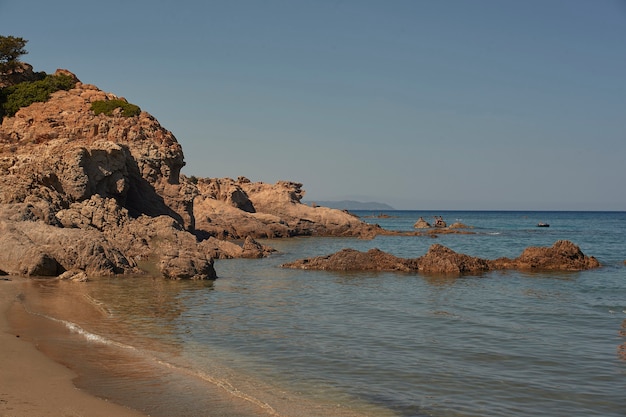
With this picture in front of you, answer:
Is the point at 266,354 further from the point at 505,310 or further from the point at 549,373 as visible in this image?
the point at 505,310

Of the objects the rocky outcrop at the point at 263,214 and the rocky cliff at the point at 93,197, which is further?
the rocky outcrop at the point at 263,214

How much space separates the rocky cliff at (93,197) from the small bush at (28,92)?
25.7 inches

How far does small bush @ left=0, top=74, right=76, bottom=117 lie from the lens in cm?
3559

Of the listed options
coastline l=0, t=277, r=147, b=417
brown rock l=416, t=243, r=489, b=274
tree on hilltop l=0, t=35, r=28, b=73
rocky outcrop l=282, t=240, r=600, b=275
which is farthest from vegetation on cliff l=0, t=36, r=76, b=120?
coastline l=0, t=277, r=147, b=417

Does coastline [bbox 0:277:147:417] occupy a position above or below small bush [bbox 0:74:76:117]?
below

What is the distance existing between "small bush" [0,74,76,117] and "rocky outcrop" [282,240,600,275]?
19.9 m

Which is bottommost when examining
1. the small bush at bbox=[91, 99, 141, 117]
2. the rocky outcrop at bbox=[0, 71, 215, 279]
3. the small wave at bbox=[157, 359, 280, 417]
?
the small wave at bbox=[157, 359, 280, 417]

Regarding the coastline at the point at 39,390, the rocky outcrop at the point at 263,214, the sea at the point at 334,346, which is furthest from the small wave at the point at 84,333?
the rocky outcrop at the point at 263,214

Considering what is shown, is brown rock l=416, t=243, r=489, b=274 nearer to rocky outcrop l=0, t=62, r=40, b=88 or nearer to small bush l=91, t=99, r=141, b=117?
small bush l=91, t=99, r=141, b=117

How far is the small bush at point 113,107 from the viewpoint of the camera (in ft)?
112

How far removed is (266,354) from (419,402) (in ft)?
10.8

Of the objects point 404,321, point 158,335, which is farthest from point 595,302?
point 158,335

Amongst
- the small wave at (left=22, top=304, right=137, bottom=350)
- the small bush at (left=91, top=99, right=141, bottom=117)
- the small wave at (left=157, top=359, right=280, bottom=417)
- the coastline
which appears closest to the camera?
the coastline

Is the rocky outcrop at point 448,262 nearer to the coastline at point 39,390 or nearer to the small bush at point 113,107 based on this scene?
the small bush at point 113,107
